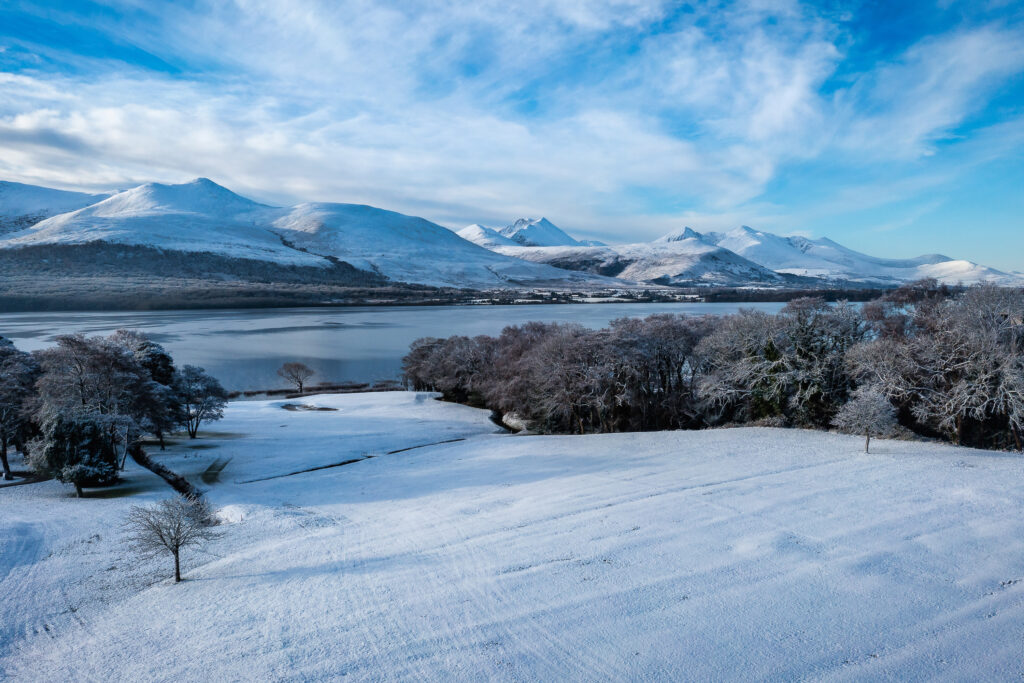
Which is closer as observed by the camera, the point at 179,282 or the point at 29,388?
the point at 29,388

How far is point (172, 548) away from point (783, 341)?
95.9 ft

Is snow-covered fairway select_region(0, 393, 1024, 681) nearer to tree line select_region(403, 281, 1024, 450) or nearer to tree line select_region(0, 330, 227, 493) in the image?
tree line select_region(0, 330, 227, 493)

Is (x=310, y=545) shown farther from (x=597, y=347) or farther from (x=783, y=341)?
(x=783, y=341)

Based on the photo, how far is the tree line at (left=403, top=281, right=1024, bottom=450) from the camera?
75.6 feet

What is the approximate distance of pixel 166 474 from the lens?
79.3 ft

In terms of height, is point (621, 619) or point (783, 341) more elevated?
point (783, 341)

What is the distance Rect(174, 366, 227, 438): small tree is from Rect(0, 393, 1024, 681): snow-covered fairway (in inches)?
385

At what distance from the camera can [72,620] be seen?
11602 millimetres

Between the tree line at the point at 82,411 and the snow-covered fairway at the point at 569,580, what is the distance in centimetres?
162

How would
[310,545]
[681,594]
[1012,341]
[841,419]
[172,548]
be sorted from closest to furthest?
[681,594] → [172,548] → [310,545] → [1012,341] → [841,419]

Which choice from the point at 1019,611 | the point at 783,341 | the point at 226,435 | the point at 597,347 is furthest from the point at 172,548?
the point at 783,341

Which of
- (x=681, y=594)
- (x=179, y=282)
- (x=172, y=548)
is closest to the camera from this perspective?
(x=681, y=594)

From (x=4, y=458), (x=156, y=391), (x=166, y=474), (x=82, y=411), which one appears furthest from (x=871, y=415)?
(x=4, y=458)

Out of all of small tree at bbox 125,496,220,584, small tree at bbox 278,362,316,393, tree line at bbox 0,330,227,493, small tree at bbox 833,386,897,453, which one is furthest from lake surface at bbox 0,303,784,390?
small tree at bbox 125,496,220,584
